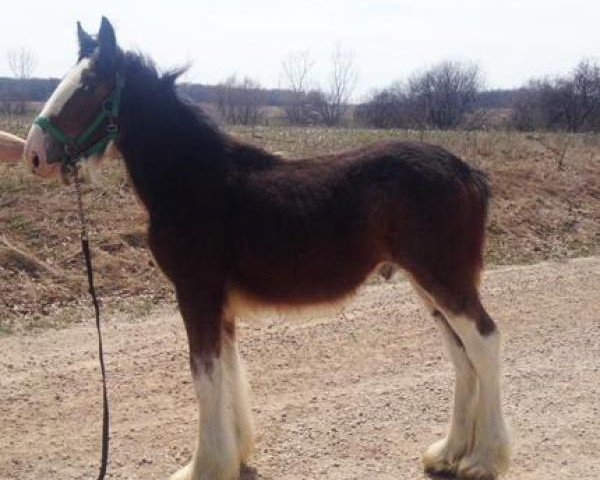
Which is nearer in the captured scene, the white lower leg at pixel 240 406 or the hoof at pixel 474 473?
the hoof at pixel 474 473

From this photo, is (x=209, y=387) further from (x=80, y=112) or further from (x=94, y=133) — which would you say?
(x=80, y=112)


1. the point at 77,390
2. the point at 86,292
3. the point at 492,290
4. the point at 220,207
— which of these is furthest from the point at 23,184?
the point at 220,207

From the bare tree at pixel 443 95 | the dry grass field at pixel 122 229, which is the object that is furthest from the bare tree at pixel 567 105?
the dry grass field at pixel 122 229

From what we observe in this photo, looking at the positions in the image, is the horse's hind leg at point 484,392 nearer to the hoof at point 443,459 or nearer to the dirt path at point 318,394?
the hoof at point 443,459

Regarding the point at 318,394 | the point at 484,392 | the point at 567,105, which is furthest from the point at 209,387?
the point at 567,105

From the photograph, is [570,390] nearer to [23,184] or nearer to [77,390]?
[77,390]

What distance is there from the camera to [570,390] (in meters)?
5.78

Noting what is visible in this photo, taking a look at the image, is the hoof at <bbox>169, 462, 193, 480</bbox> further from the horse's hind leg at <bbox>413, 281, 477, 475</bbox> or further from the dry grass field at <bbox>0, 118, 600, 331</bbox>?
the dry grass field at <bbox>0, 118, 600, 331</bbox>

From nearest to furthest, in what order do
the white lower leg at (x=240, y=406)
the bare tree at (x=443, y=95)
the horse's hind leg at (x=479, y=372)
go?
the horse's hind leg at (x=479, y=372) → the white lower leg at (x=240, y=406) → the bare tree at (x=443, y=95)

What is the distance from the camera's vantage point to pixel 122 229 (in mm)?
10086

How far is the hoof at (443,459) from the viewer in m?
A: 4.54

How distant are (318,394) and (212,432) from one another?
1485 mm

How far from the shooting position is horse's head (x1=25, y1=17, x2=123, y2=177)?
4098mm

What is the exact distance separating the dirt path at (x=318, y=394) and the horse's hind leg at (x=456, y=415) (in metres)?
0.16
